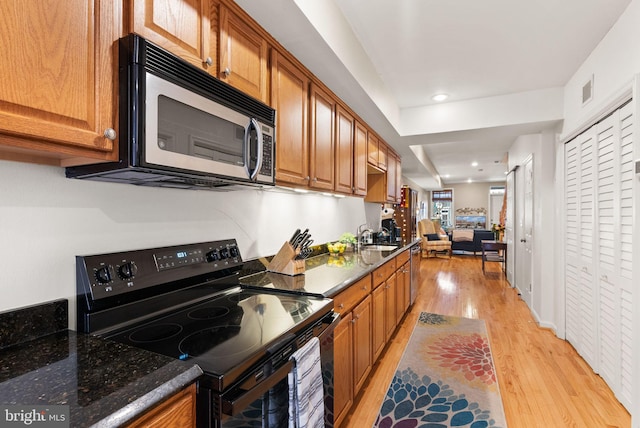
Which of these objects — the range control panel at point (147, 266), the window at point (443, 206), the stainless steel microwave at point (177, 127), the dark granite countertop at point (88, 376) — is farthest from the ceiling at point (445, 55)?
the window at point (443, 206)

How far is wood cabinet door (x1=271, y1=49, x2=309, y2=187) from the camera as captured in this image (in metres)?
1.78

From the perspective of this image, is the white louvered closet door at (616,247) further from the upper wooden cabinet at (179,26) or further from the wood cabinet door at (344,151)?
the upper wooden cabinet at (179,26)

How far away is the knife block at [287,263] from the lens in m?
2.01

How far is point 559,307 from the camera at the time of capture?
3275 mm

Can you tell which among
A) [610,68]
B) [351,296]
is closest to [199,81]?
[351,296]

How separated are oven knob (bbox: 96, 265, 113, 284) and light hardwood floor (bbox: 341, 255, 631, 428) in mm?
1589

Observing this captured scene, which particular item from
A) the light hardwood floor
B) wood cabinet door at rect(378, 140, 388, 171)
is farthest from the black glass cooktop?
wood cabinet door at rect(378, 140, 388, 171)

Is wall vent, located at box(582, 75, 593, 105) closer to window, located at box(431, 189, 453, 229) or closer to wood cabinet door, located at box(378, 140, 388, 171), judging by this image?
wood cabinet door, located at box(378, 140, 388, 171)

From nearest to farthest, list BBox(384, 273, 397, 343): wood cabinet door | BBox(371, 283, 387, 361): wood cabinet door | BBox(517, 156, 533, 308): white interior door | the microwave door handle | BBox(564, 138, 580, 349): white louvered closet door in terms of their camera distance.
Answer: the microwave door handle → BBox(371, 283, 387, 361): wood cabinet door → BBox(384, 273, 397, 343): wood cabinet door → BBox(564, 138, 580, 349): white louvered closet door → BBox(517, 156, 533, 308): white interior door

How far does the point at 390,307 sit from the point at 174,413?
2.41m

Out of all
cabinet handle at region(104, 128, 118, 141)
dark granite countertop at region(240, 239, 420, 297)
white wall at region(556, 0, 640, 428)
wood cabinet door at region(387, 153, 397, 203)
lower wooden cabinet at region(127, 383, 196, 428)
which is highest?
white wall at region(556, 0, 640, 428)

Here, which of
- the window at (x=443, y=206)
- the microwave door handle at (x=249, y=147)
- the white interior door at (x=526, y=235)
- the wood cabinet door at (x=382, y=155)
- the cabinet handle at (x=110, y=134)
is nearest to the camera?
the cabinet handle at (x=110, y=134)

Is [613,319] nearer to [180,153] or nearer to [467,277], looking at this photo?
[180,153]

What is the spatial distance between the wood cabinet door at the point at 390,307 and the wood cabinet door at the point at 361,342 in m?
0.49
